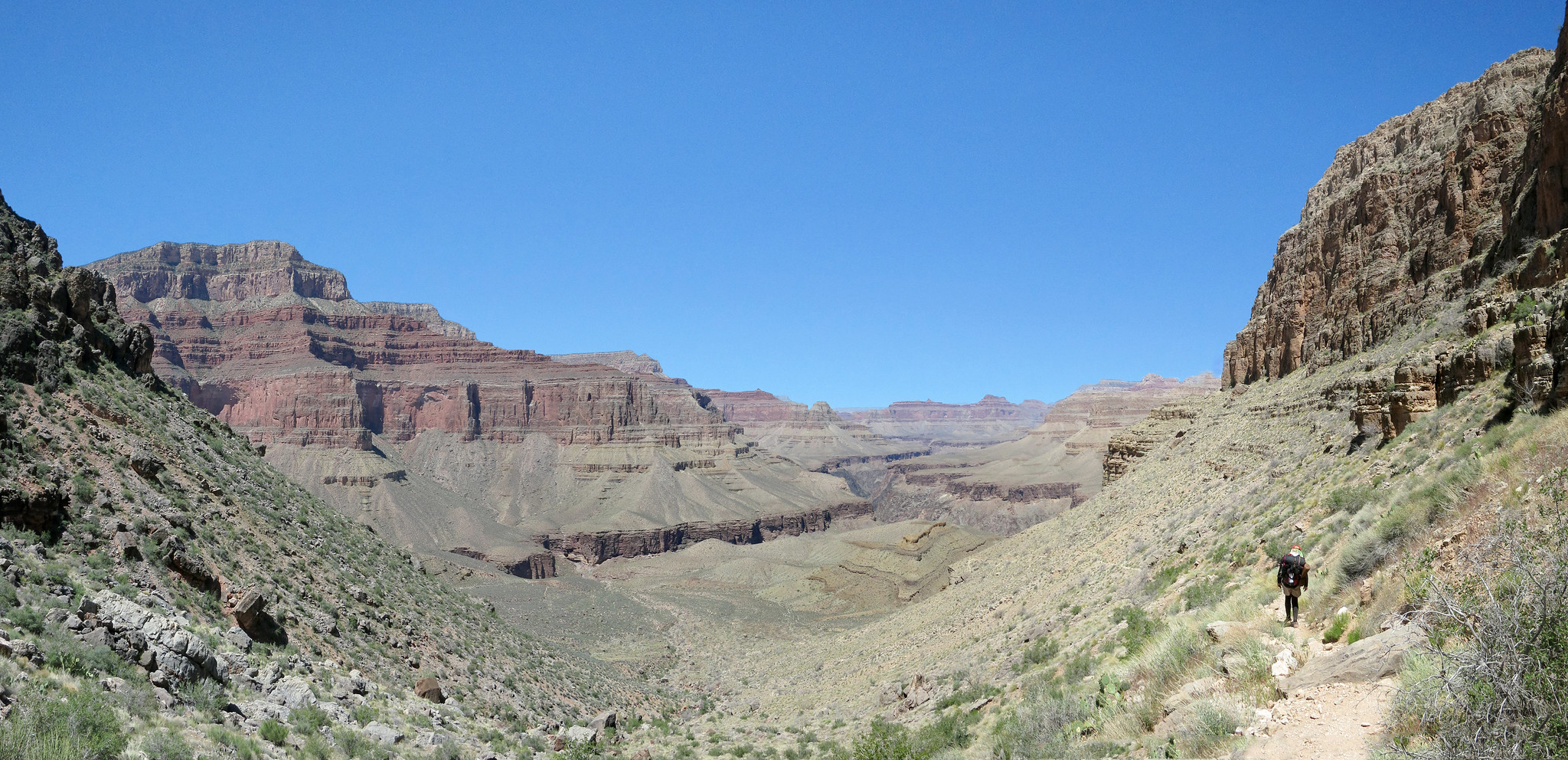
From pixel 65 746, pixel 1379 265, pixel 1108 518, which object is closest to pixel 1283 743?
pixel 65 746

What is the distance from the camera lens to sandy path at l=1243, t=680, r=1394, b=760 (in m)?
7.23

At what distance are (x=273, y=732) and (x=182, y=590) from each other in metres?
6.29

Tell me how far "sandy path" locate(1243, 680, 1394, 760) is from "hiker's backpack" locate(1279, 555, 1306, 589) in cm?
297

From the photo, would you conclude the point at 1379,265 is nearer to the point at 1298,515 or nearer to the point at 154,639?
the point at 1298,515

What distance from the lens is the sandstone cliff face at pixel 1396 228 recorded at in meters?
32.1

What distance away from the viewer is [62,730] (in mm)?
9266

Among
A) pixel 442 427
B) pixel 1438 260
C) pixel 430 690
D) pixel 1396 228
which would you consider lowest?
pixel 430 690

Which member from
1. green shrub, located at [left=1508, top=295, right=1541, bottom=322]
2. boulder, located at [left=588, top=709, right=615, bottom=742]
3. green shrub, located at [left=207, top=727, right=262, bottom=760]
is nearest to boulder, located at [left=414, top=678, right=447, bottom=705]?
boulder, located at [left=588, top=709, right=615, bottom=742]

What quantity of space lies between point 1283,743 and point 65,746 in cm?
1259

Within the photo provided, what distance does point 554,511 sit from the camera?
470 ft

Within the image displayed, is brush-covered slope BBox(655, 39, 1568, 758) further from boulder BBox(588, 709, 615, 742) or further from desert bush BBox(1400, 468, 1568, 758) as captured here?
boulder BBox(588, 709, 615, 742)

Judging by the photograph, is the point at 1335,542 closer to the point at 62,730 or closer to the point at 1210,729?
the point at 1210,729

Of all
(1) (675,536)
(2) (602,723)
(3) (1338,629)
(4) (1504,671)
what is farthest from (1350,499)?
(1) (675,536)

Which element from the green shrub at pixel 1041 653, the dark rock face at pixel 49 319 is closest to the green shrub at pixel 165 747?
the dark rock face at pixel 49 319
